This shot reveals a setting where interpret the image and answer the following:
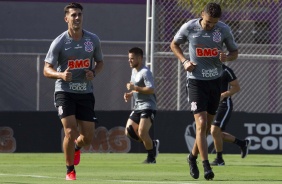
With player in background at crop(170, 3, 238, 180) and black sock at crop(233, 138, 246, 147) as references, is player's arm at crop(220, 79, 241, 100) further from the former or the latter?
player in background at crop(170, 3, 238, 180)

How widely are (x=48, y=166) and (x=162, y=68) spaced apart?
6.70 metres

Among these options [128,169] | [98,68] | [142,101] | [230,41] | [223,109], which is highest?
[230,41]

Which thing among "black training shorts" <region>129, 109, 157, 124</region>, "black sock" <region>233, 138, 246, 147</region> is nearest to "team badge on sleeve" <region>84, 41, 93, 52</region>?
"black training shorts" <region>129, 109, 157, 124</region>

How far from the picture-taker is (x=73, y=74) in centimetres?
1342

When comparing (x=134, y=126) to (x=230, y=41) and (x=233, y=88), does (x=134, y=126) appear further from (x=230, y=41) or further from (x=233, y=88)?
(x=230, y=41)

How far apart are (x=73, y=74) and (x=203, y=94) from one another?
5.62 ft

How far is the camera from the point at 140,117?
18828 mm

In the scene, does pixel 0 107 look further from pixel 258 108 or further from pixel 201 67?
pixel 201 67

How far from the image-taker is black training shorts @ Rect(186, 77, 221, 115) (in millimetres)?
13586

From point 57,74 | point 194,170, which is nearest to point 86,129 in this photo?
point 57,74

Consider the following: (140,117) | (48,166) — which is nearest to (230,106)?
(140,117)

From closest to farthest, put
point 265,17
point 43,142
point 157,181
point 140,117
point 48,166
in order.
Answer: point 157,181 < point 48,166 < point 140,117 < point 43,142 < point 265,17

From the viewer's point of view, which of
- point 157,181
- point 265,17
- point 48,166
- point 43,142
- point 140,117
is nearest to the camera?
point 157,181

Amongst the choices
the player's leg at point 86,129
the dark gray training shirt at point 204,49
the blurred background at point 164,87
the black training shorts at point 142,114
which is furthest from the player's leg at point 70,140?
the blurred background at point 164,87
